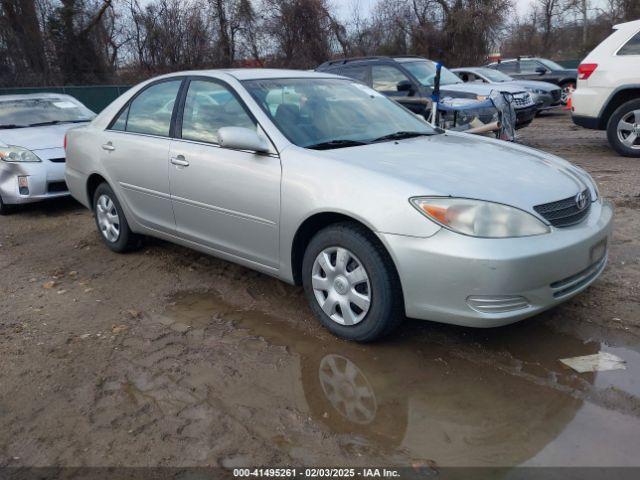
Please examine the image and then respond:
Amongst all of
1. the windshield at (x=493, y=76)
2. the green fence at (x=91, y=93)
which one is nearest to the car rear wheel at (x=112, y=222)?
the windshield at (x=493, y=76)

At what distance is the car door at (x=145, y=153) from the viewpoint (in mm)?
4586

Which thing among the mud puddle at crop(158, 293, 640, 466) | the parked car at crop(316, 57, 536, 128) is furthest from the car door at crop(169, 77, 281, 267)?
the parked car at crop(316, 57, 536, 128)

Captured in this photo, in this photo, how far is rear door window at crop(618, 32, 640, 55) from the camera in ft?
27.2

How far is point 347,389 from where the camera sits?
3.09m

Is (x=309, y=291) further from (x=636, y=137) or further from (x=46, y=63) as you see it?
(x=46, y=63)

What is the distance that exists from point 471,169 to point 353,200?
0.76 metres

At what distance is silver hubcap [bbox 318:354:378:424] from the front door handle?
183 centimetres

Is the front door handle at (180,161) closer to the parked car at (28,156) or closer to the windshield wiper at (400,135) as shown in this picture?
the windshield wiper at (400,135)

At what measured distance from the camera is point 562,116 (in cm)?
1648

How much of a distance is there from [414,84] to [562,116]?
27.8 feet

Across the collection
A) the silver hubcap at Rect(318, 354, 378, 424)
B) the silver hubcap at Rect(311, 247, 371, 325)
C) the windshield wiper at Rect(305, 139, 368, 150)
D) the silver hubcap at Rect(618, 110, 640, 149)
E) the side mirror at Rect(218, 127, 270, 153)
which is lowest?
the silver hubcap at Rect(318, 354, 378, 424)

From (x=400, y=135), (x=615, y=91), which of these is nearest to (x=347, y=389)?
(x=400, y=135)

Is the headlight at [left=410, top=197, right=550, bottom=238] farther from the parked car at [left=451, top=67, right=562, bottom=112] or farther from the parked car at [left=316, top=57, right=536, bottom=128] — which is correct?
the parked car at [left=451, top=67, right=562, bottom=112]

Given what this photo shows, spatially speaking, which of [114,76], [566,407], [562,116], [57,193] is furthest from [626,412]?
[114,76]
